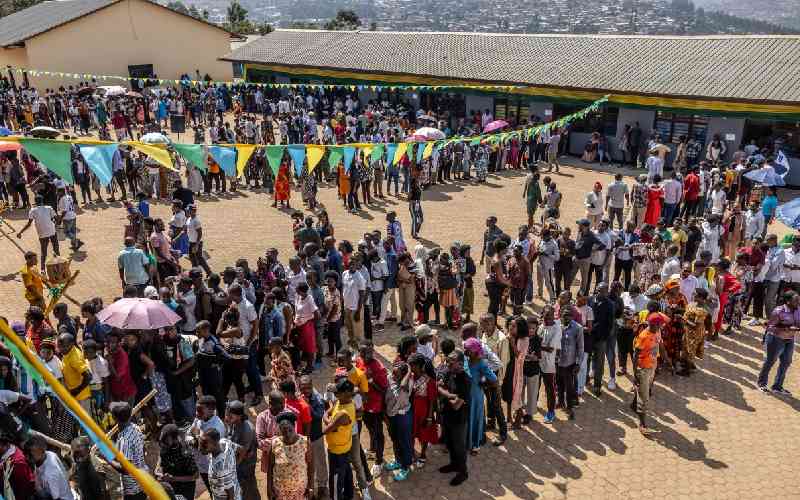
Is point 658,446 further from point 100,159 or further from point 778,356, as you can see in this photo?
point 100,159

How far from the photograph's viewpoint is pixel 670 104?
22.2 meters

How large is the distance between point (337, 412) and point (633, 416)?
14.5ft

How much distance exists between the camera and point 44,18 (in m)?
39.8

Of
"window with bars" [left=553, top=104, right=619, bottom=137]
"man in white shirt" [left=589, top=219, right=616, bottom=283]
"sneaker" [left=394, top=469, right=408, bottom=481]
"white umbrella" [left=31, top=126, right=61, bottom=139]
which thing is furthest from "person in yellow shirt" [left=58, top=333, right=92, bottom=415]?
"window with bars" [left=553, top=104, right=619, bottom=137]

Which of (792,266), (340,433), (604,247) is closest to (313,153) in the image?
(604,247)

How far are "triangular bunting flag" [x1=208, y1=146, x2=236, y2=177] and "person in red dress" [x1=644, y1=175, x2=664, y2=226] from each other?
8908 millimetres

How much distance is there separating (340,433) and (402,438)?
3.41 ft

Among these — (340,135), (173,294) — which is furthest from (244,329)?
(340,135)

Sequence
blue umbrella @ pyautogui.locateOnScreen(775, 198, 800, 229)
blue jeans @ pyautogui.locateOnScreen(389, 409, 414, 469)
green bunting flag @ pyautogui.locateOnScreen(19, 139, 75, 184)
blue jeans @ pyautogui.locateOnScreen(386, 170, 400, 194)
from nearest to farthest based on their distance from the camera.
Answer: blue jeans @ pyautogui.locateOnScreen(389, 409, 414, 469) → green bunting flag @ pyautogui.locateOnScreen(19, 139, 75, 184) → blue umbrella @ pyautogui.locateOnScreen(775, 198, 800, 229) → blue jeans @ pyautogui.locateOnScreen(386, 170, 400, 194)

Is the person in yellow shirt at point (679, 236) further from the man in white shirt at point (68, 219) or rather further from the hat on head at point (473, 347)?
the man in white shirt at point (68, 219)

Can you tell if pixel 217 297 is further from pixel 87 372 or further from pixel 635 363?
pixel 635 363

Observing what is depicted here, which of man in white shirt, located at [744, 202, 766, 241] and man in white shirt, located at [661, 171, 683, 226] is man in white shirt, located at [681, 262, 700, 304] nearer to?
man in white shirt, located at [744, 202, 766, 241]

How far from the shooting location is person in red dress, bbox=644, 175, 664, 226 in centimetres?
1448

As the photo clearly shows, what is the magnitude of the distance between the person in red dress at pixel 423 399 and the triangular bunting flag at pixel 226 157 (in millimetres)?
6351
